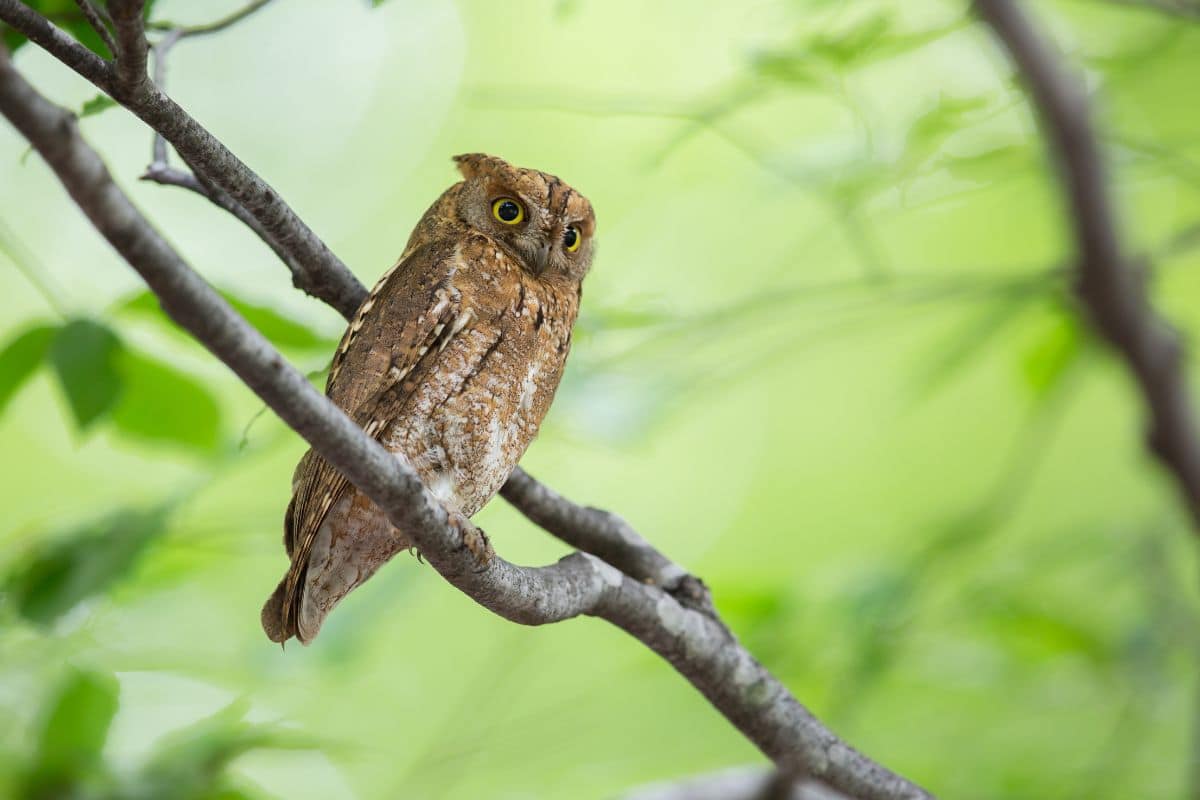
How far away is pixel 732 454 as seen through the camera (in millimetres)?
7512

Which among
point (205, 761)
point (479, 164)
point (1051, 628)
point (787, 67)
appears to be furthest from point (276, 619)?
point (1051, 628)

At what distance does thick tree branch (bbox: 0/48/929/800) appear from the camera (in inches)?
32.6

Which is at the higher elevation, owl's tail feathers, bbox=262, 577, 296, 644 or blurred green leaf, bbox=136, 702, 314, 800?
owl's tail feathers, bbox=262, 577, 296, 644

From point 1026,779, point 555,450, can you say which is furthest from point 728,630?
point 1026,779

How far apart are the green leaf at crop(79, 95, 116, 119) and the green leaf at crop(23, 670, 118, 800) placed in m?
0.88

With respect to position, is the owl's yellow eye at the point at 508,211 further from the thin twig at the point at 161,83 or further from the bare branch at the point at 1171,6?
the bare branch at the point at 1171,6

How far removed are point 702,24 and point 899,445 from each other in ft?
11.2

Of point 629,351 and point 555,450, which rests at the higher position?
point 555,450

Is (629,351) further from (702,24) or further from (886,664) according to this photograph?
(702,24)

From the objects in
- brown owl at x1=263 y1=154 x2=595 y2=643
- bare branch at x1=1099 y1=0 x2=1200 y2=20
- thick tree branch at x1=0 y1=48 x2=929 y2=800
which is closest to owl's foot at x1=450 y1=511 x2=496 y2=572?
thick tree branch at x1=0 y1=48 x2=929 y2=800

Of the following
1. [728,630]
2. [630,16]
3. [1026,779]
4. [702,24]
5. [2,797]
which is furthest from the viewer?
[630,16]

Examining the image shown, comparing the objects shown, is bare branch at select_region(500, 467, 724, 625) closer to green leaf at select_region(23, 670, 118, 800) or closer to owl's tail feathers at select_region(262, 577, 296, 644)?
owl's tail feathers at select_region(262, 577, 296, 644)

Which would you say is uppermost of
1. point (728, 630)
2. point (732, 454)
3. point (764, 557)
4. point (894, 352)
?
point (894, 352)

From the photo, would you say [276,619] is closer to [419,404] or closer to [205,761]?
[205,761]
